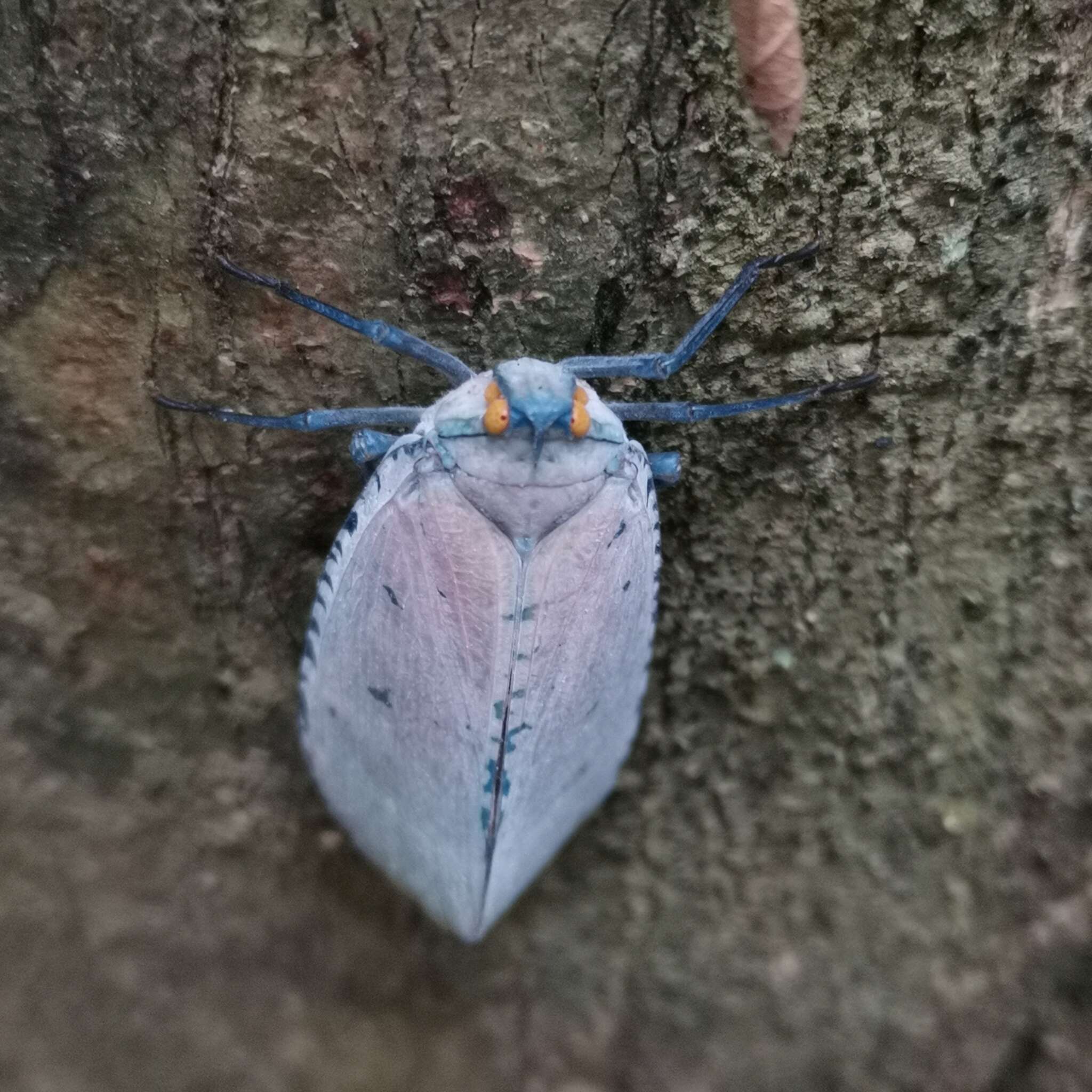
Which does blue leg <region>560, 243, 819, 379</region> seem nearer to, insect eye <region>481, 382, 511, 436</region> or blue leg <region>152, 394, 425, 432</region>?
insect eye <region>481, 382, 511, 436</region>

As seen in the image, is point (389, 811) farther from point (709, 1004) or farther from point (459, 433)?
point (709, 1004)

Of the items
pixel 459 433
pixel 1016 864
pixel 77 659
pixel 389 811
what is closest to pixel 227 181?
pixel 459 433

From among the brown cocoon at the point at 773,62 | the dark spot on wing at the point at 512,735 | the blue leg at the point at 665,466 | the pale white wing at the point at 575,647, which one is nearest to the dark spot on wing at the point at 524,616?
the pale white wing at the point at 575,647

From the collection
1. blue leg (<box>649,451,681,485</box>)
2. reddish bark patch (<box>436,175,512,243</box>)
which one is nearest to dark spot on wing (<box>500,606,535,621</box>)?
blue leg (<box>649,451,681,485</box>)

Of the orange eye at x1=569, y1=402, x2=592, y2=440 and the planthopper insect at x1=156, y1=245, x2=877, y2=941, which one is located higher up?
the orange eye at x1=569, y1=402, x2=592, y2=440

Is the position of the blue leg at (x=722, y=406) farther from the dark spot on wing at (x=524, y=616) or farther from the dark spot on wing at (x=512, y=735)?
the dark spot on wing at (x=512, y=735)

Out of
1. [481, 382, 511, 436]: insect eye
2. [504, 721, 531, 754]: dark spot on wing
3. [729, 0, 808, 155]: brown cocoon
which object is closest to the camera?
[729, 0, 808, 155]: brown cocoon

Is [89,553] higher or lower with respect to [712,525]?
lower
